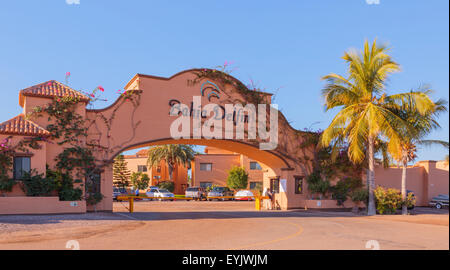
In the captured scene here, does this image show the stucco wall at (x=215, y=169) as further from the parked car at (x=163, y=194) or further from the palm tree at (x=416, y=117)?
the palm tree at (x=416, y=117)

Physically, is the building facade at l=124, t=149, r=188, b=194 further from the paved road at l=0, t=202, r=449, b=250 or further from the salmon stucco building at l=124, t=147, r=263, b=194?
the paved road at l=0, t=202, r=449, b=250

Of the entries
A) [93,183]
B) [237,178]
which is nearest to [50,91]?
[93,183]

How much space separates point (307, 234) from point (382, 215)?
39.4ft

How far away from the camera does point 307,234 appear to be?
13805 millimetres

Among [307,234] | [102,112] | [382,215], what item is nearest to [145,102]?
[102,112]

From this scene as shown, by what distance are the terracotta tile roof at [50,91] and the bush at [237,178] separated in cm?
3445

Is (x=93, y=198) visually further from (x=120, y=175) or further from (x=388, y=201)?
(x=120, y=175)

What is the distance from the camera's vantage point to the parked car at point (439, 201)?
3250 cm

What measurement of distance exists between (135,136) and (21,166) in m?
6.26

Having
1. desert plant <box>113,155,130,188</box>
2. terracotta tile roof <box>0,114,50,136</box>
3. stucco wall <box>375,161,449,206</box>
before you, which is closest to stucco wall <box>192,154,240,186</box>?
desert plant <box>113,155,130,188</box>

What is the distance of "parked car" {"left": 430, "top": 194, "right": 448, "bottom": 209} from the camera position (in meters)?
32.5

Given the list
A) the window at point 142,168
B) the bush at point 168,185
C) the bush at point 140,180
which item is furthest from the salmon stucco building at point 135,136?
the window at point 142,168

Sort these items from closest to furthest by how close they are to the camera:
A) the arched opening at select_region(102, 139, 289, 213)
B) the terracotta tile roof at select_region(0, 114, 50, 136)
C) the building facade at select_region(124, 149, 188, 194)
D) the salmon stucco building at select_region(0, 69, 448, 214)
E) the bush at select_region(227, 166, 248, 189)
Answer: the terracotta tile roof at select_region(0, 114, 50, 136)
the salmon stucco building at select_region(0, 69, 448, 214)
the arched opening at select_region(102, 139, 289, 213)
the bush at select_region(227, 166, 248, 189)
the building facade at select_region(124, 149, 188, 194)

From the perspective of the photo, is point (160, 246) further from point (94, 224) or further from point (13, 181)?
point (13, 181)
